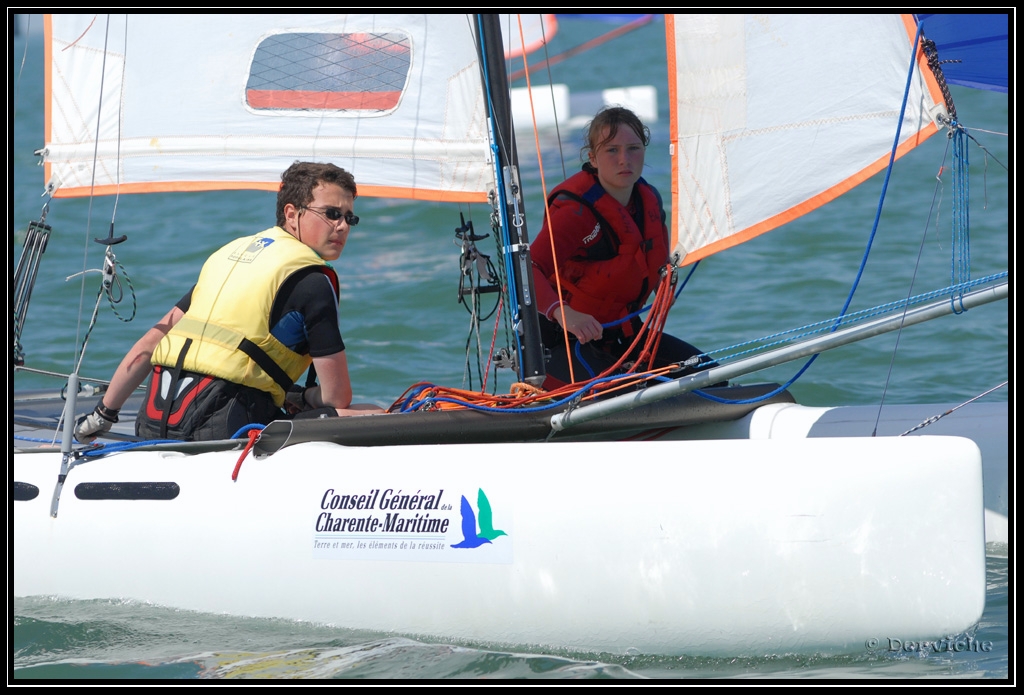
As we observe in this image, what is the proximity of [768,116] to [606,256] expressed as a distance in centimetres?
54

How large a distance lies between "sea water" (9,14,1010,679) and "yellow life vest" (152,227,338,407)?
41 centimetres

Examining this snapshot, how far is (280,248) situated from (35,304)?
3.87 meters

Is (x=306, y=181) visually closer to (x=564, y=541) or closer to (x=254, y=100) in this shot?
(x=254, y=100)

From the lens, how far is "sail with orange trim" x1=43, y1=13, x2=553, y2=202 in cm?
310

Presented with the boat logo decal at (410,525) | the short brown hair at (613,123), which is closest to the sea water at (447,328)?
the boat logo decal at (410,525)

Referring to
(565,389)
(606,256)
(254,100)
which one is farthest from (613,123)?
(254,100)

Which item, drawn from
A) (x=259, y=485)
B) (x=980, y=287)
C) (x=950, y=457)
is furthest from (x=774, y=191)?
(x=259, y=485)

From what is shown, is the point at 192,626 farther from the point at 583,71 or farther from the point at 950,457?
the point at 583,71

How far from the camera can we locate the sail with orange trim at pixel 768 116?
2686 mm

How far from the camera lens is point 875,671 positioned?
7.06ft

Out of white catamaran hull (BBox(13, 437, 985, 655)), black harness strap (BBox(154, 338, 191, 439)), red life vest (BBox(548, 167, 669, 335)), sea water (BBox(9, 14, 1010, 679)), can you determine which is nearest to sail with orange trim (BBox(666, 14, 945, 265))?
sea water (BBox(9, 14, 1010, 679))

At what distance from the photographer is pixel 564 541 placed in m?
2.21

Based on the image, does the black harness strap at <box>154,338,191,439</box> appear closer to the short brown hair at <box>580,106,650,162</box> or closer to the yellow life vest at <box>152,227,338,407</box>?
the yellow life vest at <box>152,227,338,407</box>

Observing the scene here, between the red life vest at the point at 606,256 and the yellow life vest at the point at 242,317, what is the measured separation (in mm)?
702
